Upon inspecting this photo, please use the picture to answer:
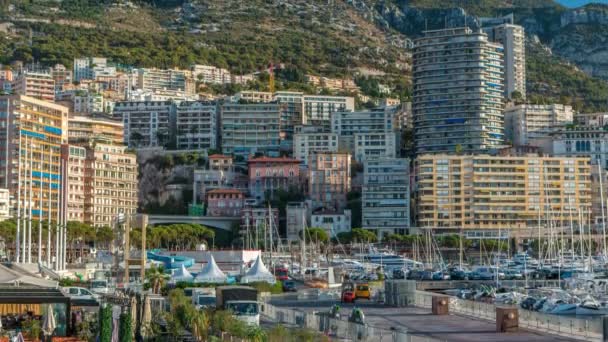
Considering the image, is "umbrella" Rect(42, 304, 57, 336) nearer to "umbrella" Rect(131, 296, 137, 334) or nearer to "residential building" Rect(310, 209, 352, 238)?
"umbrella" Rect(131, 296, 137, 334)

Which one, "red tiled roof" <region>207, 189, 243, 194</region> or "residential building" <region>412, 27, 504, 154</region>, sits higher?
"residential building" <region>412, 27, 504, 154</region>

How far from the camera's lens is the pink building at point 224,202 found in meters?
150

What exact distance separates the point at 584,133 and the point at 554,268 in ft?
235

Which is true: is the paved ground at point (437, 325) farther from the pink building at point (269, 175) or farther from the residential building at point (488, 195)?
the pink building at point (269, 175)

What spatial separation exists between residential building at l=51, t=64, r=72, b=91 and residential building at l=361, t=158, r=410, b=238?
5455 cm

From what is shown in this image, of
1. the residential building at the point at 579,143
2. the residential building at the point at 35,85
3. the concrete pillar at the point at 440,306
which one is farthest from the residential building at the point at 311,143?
the concrete pillar at the point at 440,306

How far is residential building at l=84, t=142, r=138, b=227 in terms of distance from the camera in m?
137

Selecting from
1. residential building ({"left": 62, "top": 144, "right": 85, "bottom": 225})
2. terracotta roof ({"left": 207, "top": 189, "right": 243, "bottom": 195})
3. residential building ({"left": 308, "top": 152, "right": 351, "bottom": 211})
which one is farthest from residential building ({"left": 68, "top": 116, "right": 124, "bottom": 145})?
residential building ({"left": 308, "top": 152, "right": 351, "bottom": 211})

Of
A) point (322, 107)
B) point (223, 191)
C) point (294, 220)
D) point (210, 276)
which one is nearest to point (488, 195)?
point (294, 220)

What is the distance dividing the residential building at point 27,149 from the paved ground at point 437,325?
7256cm

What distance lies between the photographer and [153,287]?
63.1m

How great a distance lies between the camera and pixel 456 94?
17025 cm

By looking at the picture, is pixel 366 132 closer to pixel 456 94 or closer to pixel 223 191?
pixel 456 94

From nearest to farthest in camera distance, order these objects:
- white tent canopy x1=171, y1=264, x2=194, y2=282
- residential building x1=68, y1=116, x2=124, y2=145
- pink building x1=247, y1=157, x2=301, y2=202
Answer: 1. white tent canopy x1=171, y1=264, x2=194, y2=282
2. residential building x1=68, y1=116, x2=124, y2=145
3. pink building x1=247, y1=157, x2=301, y2=202
